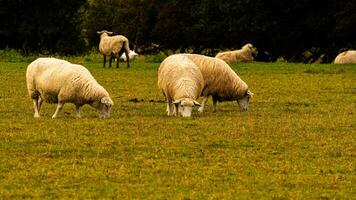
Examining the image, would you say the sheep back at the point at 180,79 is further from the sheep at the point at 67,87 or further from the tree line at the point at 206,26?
the tree line at the point at 206,26

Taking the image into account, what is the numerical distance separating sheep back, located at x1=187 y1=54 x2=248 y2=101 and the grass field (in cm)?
45

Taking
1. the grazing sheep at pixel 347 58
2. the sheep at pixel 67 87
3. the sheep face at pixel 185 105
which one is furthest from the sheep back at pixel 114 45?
the sheep face at pixel 185 105

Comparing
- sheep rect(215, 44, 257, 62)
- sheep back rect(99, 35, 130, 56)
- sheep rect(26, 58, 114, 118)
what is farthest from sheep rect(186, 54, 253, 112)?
sheep rect(215, 44, 257, 62)

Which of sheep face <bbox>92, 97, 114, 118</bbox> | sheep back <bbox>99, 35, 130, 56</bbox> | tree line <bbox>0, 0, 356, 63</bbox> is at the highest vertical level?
sheep face <bbox>92, 97, 114, 118</bbox>

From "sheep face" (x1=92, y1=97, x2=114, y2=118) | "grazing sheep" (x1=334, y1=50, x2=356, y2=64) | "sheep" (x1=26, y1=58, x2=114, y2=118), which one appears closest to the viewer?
"sheep" (x1=26, y1=58, x2=114, y2=118)

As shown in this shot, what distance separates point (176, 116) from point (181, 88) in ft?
1.84

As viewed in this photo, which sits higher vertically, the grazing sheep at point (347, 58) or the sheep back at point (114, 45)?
the sheep back at point (114, 45)

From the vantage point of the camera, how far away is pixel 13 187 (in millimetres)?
11188

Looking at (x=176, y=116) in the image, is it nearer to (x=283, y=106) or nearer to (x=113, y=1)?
(x=283, y=106)

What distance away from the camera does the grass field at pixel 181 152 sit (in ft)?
36.8

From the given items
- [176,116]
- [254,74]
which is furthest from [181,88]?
[254,74]

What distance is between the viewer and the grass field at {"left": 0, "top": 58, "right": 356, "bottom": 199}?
1122cm

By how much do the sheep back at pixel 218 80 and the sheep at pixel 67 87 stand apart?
284 cm

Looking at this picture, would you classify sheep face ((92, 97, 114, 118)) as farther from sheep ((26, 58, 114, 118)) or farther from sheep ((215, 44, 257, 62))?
sheep ((215, 44, 257, 62))
